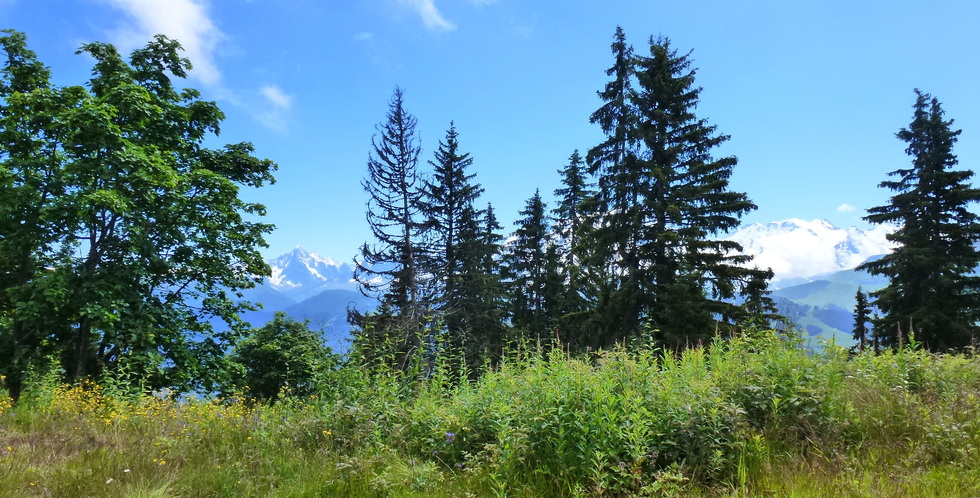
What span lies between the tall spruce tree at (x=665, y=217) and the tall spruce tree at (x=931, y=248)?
11248 mm

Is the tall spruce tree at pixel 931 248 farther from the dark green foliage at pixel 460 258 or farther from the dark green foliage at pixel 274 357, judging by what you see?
the dark green foliage at pixel 274 357

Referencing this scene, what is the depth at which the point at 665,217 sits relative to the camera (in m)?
18.3

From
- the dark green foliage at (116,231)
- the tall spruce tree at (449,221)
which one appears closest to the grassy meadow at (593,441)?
the dark green foliage at (116,231)

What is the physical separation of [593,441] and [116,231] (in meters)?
16.6

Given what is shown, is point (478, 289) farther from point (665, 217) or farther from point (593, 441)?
point (593, 441)

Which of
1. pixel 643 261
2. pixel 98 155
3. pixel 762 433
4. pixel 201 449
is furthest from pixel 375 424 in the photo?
pixel 643 261

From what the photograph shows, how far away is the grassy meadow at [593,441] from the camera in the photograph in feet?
12.0

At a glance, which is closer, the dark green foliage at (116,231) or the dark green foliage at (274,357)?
the dark green foliage at (116,231)

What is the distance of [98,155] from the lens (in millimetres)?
13000

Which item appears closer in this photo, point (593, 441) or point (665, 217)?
point (593, 441)

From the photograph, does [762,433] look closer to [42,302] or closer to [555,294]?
[42,302]

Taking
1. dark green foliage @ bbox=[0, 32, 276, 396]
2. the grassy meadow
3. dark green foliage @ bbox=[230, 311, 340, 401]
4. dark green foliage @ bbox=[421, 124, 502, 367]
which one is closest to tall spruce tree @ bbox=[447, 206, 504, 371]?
dark green foliage @ bbox=[421, 124, 502, 367]

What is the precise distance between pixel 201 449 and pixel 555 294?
2891 cm

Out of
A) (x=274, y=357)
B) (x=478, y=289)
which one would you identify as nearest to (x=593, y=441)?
(x=478, y=289)
